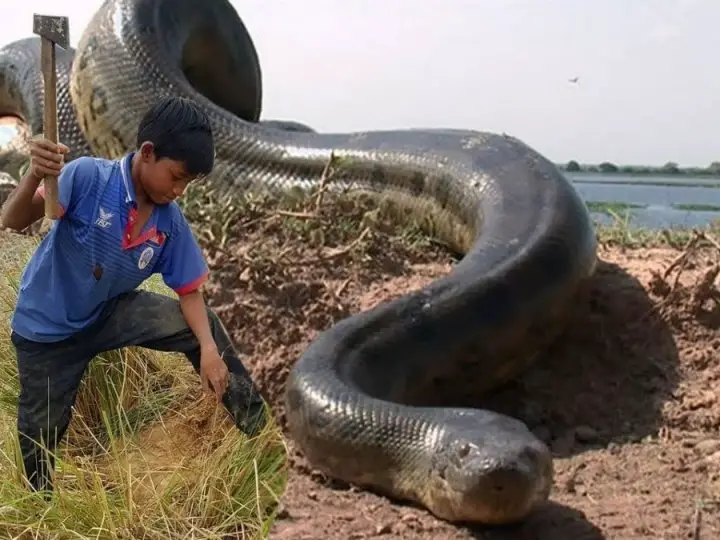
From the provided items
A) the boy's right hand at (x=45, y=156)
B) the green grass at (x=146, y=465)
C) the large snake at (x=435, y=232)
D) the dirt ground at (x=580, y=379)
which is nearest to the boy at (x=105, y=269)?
the boy's right hand at (x=45, y=156)

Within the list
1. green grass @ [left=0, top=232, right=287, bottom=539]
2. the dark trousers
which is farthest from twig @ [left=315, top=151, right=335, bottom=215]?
the dark trousers

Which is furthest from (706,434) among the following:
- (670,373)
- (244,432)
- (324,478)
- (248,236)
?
(248,236)

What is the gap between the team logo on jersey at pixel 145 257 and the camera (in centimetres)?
375

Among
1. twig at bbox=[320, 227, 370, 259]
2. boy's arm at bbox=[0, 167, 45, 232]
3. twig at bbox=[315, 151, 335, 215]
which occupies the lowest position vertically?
twig at bbox=[320, 227, 370, 259]

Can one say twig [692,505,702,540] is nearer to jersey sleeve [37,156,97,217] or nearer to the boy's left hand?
the boy's left hand

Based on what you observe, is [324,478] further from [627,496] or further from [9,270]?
[9,270]

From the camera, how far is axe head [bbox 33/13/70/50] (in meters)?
3.38

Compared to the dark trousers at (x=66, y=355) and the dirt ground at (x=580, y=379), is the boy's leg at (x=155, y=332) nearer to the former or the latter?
the dark trousers at (x=66, y=355)

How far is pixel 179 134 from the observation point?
11.3ft

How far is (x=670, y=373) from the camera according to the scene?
212 inches

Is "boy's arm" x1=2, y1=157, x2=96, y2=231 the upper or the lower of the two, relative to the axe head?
lower

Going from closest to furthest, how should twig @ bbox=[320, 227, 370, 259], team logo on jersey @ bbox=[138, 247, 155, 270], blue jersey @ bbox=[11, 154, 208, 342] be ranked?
blue jersey @ bbox=[11, 154, 208, 342]
team logo on jersey @ bbox=[138, 247, 155, 270]
twig @ bbox=[320, 227, 370, 259]

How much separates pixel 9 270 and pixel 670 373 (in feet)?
12.6

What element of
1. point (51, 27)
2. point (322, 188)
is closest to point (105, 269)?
point (51, 27)
